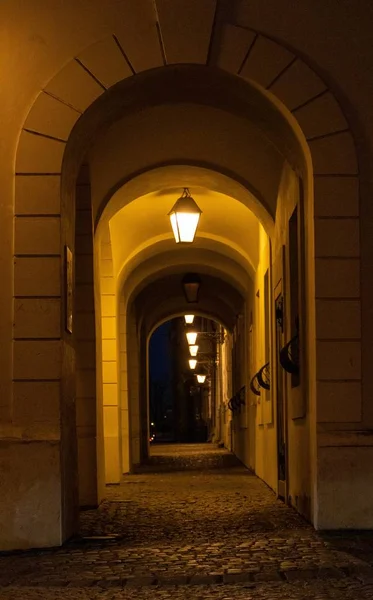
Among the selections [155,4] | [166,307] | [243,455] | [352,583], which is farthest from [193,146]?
[166,307]

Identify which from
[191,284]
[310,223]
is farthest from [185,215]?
[191,284]

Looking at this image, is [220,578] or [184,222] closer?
[220,578]

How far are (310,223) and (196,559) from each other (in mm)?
2835

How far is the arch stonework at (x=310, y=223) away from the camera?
7816 millimetres

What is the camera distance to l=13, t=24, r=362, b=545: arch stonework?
7.82 metres

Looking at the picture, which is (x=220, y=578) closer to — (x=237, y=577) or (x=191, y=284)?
(x=237, y=577)

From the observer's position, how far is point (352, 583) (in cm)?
575

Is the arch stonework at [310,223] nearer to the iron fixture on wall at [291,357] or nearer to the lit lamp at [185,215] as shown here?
the iron fixture on wall at [291,357]

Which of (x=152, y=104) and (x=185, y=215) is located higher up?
(x=152, y=104)

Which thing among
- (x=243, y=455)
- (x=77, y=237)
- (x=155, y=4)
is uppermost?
(x=155, y=4)

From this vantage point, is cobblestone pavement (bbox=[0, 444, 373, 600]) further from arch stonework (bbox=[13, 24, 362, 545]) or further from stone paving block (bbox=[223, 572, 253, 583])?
arch stonework (bbox=[13, 24, 362, 545])

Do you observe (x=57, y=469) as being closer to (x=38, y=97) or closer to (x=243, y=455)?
(x=38, y=97)

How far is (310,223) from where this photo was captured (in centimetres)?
833

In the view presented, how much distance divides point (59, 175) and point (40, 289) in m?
0.86
